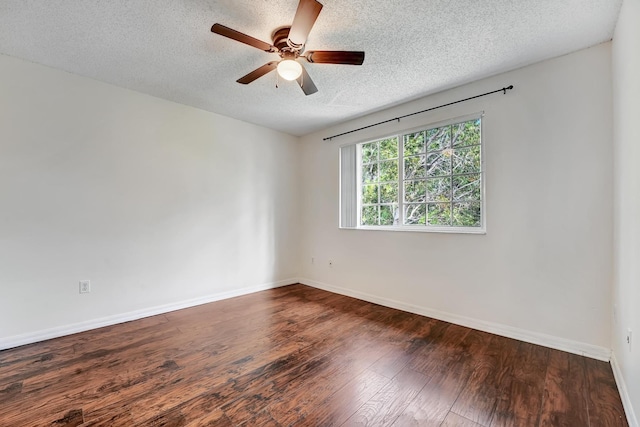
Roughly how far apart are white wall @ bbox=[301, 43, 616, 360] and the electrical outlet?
11.4ft

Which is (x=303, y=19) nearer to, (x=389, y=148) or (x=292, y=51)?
(x=292, y=51)

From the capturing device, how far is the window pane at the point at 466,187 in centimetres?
293

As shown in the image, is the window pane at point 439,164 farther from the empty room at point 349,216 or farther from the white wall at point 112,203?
the white wall at point 112,203

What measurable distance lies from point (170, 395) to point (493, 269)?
2.93 m

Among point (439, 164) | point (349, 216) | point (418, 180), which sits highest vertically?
point (439, 164)

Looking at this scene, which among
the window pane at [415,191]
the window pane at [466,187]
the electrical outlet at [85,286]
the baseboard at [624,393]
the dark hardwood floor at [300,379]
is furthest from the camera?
the window pane at [415,191]

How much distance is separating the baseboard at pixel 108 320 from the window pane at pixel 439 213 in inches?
109

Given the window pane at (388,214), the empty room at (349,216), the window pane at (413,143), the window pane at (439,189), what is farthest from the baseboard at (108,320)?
the window pane at (413,143)

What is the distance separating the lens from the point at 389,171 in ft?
12.3

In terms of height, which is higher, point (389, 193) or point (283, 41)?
point (283, 41)

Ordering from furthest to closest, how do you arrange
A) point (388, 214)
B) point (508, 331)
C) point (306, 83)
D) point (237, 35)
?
point (388, 214) < point (508, 331) < point (306, 83) < point (237, 35)

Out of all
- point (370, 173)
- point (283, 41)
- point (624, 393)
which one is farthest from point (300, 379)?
point (370, 173)

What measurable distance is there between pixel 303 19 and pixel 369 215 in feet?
9.03

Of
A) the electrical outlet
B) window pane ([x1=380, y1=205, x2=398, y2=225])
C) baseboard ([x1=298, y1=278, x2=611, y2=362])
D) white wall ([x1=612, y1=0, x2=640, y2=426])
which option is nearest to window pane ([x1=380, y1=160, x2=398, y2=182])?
window pane ([x1=380, y1=205, x2=398, y2=225])
